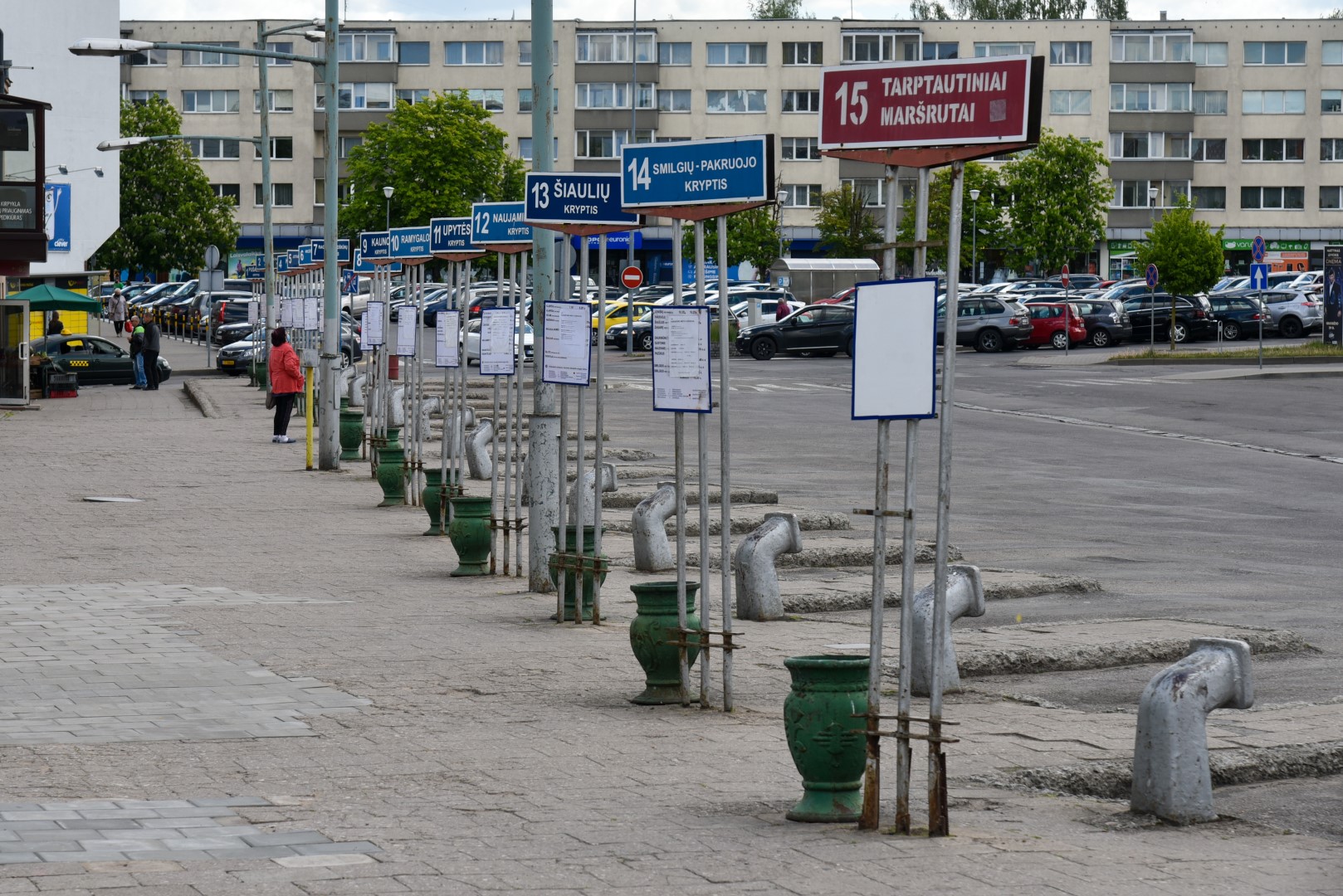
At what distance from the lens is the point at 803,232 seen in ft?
332

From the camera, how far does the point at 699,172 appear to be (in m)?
9.41

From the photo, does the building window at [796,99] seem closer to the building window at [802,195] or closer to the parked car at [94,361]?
the building window at [802,195]

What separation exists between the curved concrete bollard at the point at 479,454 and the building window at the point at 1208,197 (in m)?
85.0

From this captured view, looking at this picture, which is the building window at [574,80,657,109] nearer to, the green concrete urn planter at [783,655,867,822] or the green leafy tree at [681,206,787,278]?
the green leafy tree at [681,206,787,278]

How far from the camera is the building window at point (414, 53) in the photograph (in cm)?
10256

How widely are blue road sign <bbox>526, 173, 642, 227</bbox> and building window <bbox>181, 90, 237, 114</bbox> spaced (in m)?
97.4

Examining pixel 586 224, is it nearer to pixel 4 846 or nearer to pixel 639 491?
pixel 4 846

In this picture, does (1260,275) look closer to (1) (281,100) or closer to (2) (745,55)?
(2) (745,55)

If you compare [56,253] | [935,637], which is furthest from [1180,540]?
[56,253]

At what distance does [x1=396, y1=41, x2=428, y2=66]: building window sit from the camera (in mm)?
102562

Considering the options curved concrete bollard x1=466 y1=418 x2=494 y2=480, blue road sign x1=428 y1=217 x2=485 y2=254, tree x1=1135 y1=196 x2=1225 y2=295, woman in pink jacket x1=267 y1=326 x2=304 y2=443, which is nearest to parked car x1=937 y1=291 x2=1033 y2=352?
tree x1=1135 y1=196 x2=1225 y2=295

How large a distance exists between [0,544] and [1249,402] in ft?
83.9

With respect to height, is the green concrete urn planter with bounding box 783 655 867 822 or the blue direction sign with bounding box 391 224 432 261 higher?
the blue direction sign with bounding box 391 224 432 261

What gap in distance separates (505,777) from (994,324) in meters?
51.4
